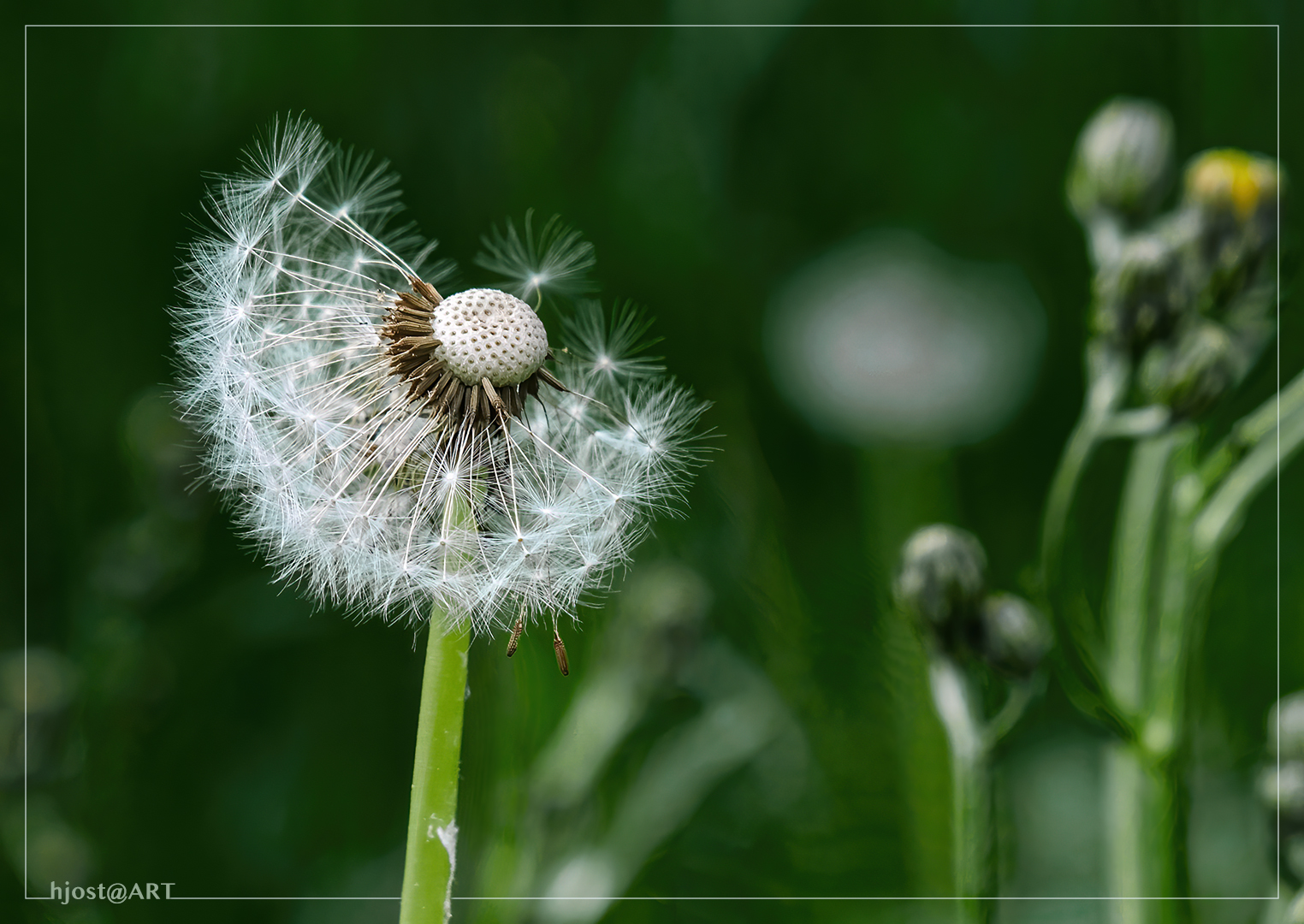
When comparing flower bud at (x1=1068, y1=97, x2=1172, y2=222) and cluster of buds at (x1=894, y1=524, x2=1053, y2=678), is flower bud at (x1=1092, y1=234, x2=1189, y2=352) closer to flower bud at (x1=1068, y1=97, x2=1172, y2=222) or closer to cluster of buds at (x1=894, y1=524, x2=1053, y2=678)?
flower bud at (x1=1068, y1=97, x2=1172, y2=222)

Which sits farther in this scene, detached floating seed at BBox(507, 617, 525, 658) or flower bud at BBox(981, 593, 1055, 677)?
flower bud at BBox(981, 593, 1055, 677)

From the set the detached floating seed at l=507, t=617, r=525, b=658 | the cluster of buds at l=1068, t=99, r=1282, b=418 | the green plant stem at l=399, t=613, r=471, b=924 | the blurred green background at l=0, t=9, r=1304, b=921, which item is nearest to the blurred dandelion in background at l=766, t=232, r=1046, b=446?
the blurred green background at l=0, t=9, r=1304, b=921

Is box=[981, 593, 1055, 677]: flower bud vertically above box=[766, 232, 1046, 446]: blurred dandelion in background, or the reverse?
box=[766, 232, 1046, 446]: blurred dandelion in background

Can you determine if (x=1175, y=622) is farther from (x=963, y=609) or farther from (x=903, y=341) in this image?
(x=903, y=341)

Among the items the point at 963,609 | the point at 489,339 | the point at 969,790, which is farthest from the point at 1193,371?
the point at 489,339

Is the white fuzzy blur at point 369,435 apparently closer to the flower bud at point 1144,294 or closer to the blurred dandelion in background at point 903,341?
the flower bud at point 1144,294

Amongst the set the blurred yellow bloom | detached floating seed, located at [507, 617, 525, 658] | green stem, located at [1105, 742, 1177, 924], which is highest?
the blurred yellow bloom
